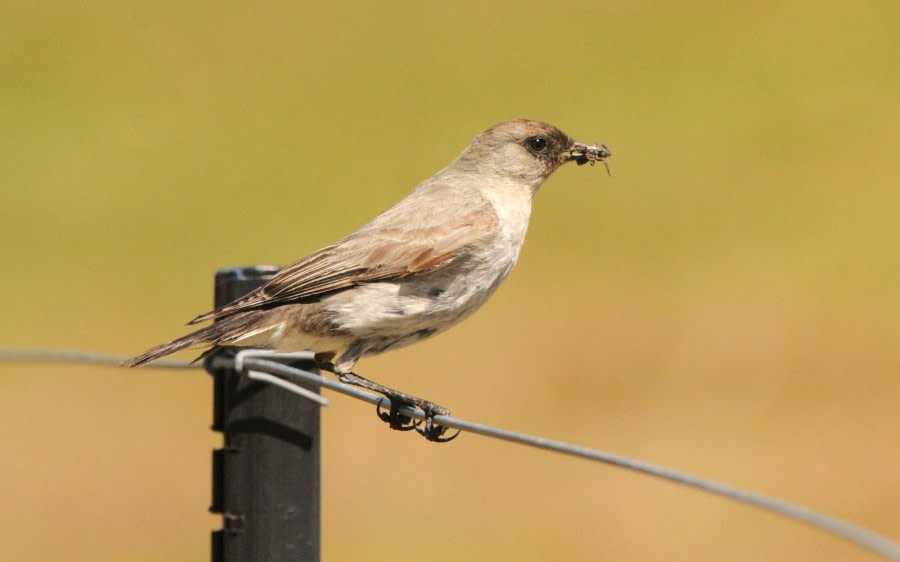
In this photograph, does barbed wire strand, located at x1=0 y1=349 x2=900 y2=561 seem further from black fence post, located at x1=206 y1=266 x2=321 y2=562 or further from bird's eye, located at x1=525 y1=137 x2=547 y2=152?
bird's eye, located at x1=525 y1=137 x2=547 y2=152

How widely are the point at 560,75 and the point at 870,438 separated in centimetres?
546

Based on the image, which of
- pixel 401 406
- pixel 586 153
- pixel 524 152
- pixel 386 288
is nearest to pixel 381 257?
pixel 386 288

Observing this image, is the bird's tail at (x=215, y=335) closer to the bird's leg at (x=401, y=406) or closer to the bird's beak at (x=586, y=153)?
the bird's leg at (x=401, y=406)

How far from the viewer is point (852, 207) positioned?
A: 10.8 meters

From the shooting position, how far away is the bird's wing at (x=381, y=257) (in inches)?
168

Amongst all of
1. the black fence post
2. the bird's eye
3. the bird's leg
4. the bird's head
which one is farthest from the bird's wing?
the black fence post

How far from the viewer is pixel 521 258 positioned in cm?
1039

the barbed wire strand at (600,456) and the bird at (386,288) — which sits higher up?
the bird at (386,288)

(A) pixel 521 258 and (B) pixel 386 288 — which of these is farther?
(A) pixel 521 258

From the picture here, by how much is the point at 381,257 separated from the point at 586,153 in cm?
115

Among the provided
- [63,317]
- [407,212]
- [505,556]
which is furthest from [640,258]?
[407,212]

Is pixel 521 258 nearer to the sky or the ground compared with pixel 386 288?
nearer to the sky

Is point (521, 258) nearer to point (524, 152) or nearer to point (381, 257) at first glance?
point (524, 152)

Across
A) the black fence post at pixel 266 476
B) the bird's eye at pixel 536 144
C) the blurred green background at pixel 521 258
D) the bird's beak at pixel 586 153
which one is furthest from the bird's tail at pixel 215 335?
the blurred green background at pixel 521 258
